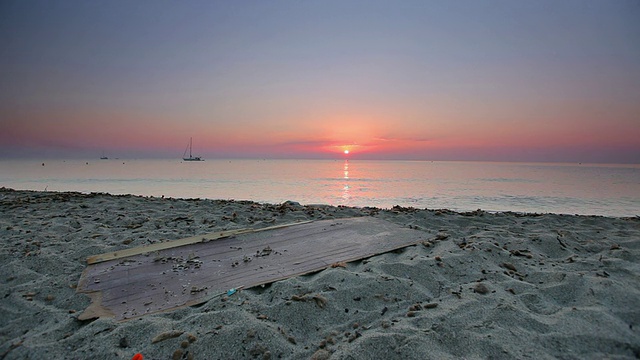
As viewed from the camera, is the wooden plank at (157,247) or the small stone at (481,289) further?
the wooden plank at (157,247)

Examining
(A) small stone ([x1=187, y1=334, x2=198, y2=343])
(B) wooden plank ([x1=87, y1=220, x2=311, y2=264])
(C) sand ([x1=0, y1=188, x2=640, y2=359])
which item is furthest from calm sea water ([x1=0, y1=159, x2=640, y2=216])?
(A) small stone ([x1=187, y1=334, x2=198, y2=343])

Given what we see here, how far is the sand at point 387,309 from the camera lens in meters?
1.96

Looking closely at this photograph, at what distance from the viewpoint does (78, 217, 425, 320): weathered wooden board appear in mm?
2684

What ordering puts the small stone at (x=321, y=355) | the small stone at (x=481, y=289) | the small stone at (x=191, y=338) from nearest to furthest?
the small stone at (x=321, y=355)
the small stone at (x=191, y=338)
the small stone at (x=481, y=289)

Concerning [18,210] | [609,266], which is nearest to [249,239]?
[609,266]

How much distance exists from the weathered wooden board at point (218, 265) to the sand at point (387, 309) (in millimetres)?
154

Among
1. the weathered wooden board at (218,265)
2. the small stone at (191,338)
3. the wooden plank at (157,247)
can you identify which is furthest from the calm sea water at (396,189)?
the small stone at (191,338)

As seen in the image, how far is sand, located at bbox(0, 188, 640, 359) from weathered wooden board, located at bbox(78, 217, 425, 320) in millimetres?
154

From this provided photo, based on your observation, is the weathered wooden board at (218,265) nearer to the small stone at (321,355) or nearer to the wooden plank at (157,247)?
the wooden plank at (157,247)

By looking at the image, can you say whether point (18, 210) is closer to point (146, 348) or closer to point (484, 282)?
point (146, 348)

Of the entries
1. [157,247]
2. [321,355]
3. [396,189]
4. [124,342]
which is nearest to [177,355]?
[124,342]

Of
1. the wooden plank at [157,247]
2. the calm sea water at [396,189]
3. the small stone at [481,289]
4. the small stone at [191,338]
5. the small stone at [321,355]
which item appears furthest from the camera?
the calm sea water at [396,189]

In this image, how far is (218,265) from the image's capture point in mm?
3398

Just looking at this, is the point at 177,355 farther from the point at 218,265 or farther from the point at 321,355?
the point at 218,265
